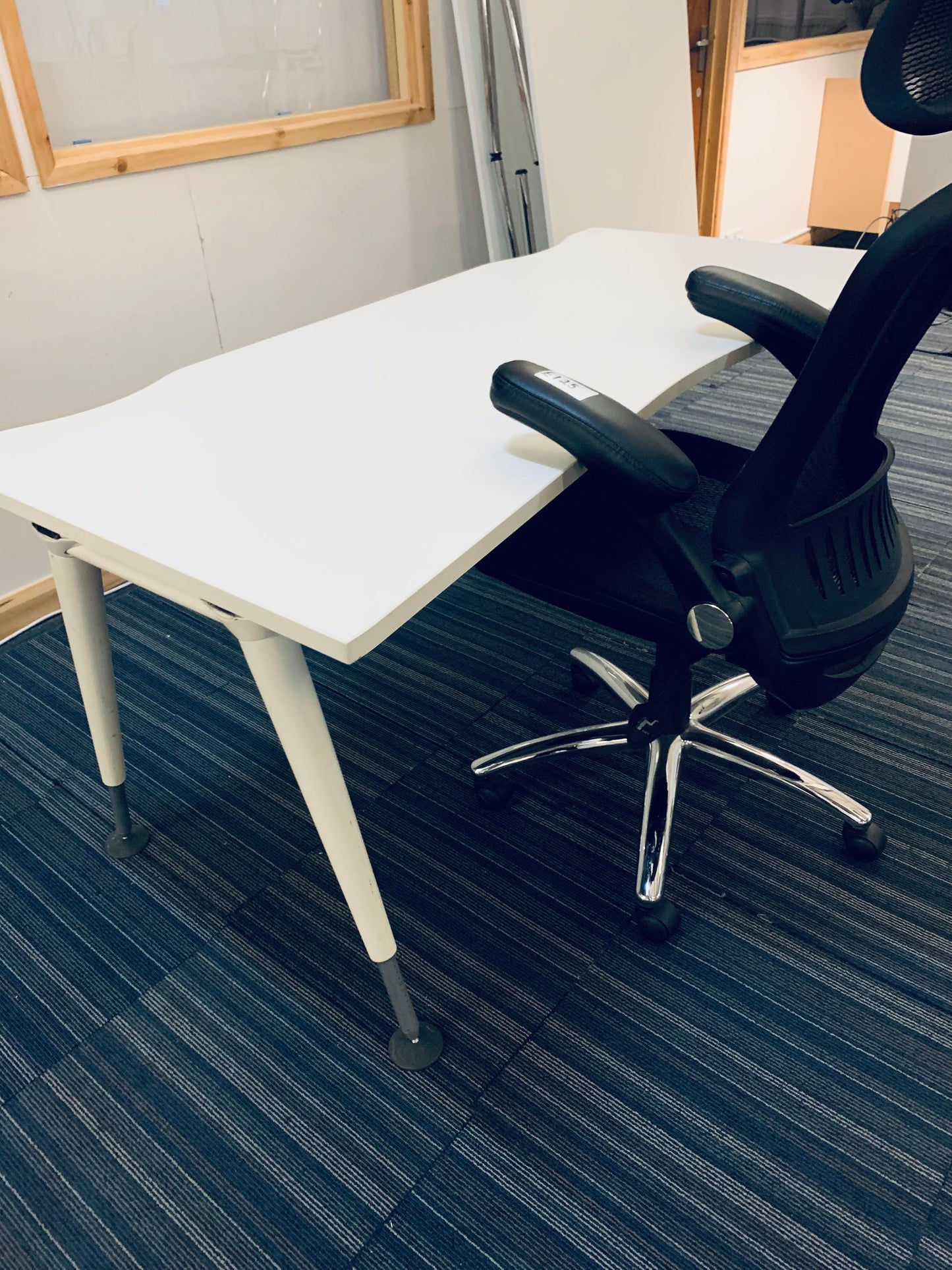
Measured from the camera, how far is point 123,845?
1565 mm

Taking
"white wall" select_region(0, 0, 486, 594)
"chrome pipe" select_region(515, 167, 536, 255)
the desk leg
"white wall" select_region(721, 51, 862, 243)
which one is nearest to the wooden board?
"white wall" select_region(721, 51, 862, 243)

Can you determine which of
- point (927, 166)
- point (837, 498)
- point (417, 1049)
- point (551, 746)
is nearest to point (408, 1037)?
point (417, 1049)

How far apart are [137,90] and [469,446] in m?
1.58

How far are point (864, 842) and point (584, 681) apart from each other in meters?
0.60

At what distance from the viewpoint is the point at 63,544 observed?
1164 millimetres

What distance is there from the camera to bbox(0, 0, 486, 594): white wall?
6.49 ft

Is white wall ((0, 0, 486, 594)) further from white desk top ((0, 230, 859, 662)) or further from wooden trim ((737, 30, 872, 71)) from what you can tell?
wooden trim ((737, 30, 872, 71))

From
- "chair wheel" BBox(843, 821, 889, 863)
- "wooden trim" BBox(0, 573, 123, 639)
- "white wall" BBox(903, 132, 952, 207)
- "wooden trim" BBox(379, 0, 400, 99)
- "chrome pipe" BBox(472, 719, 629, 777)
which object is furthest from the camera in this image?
"white wall" BBox(903, 132, 952, 207)

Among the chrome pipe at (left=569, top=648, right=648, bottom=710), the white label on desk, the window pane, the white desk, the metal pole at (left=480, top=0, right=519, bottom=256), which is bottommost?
the chrome pipe at (left=569, top=648, right=648, bottom=710)

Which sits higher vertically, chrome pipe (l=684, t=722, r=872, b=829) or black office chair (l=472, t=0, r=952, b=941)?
black office chair (l=472, t=0, r=952, b=941)

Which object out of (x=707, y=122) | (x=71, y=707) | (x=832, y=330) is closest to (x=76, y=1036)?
(x=71, y=707)

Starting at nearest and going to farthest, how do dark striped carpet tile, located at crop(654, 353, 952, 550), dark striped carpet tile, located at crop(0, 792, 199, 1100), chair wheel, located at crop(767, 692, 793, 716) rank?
dark striped carpet tile, located at crop(0, 792, 199, 1100)
chair wheel, located at crop(767, 692, 793, 716)
dark striped carpet tile, located at crop(654, 353, 952, 550)

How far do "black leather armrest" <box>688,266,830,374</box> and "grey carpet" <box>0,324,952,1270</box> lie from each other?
0.73 meters

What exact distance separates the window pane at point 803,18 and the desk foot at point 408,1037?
422 cm
